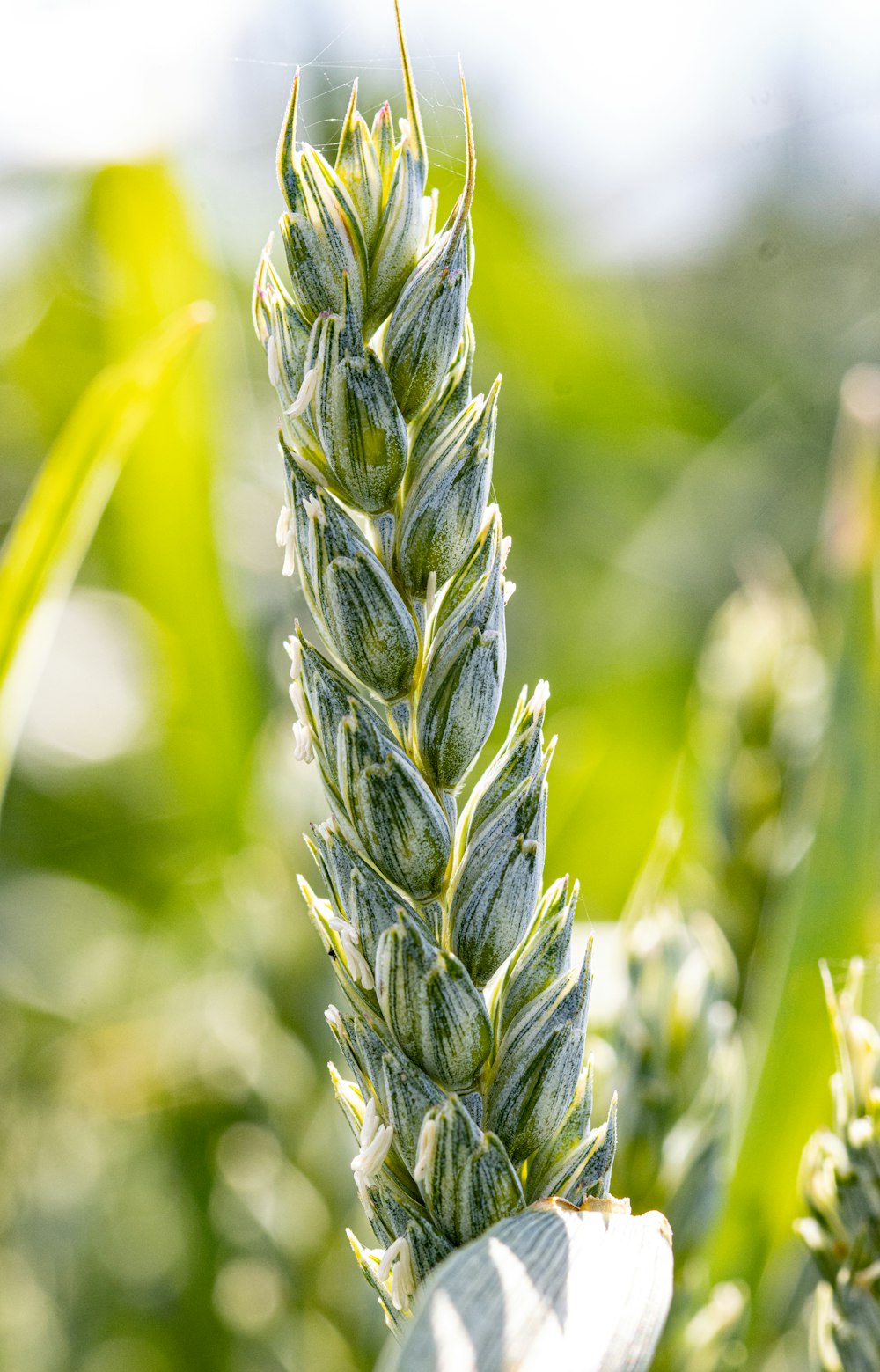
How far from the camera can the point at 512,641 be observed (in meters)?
1.65

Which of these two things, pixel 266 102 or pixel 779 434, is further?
pixel 779 434

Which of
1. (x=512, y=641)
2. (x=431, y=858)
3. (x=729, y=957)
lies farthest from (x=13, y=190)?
(x=431, y=858)

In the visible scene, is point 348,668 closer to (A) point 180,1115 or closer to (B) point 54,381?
(A) point 180,1115

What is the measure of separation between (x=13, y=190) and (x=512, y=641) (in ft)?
3.05

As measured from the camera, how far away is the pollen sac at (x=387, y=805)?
0.37 m

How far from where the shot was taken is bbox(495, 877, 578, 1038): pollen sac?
397 millimetres

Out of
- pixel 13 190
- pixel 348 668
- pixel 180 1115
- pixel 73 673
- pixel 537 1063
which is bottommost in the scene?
pixel 180 1115

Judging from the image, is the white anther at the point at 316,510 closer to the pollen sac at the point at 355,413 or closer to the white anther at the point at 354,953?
the pollen sac at the point at 355,413

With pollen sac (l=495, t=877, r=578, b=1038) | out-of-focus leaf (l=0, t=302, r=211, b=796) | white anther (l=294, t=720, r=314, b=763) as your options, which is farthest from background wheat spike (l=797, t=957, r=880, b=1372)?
out-of-focus leaf (l=0, t=302, r=211, b=796)

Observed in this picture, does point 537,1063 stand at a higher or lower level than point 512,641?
lower

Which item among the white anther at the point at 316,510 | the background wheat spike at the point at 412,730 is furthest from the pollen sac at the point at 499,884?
the white anther at the point at 316,510

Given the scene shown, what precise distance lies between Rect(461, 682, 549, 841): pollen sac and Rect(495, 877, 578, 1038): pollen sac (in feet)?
0.13

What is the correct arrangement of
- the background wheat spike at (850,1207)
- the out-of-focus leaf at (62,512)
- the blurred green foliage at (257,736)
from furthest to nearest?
the blurred green foliage at (257,736) → the out-of-focus leaf at (62,512) → the background wheat spike at (850,1207)

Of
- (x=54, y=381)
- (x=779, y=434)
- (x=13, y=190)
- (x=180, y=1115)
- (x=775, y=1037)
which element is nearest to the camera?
(x=775, y=1037)
